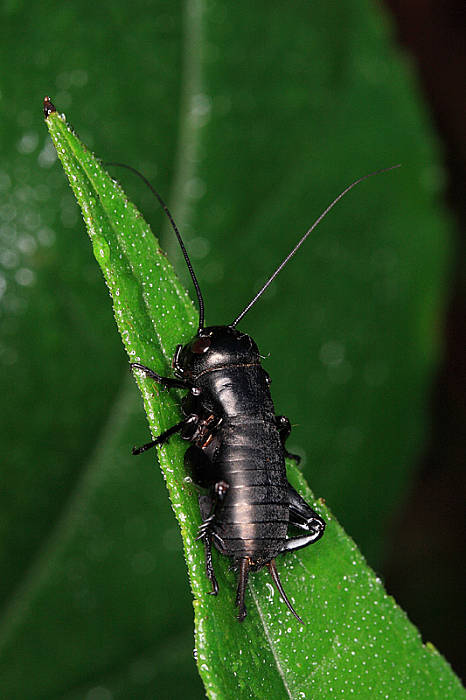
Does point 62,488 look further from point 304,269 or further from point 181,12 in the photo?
point 181,12

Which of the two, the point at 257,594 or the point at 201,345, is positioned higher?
the point at 201,345

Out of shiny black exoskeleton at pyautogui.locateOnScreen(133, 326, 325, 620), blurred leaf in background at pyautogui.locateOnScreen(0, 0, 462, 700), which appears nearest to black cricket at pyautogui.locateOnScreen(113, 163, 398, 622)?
shiny black exoskeleton at pyautogui.locateOnScreen(133, 326, 325, 620)

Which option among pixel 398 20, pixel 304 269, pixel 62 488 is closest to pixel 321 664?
pixel 62 488

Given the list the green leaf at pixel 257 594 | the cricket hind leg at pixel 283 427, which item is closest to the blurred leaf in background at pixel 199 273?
the cricket hind leg at pixel 283 427

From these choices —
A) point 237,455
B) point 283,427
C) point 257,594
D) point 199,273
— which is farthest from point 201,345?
point 199,273

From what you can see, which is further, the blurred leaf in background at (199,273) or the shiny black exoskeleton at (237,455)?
the blurred leaf in background at (199,273)

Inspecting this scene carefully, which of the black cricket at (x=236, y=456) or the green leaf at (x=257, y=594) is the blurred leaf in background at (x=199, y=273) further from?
the green leaf at (x=257, y=594)

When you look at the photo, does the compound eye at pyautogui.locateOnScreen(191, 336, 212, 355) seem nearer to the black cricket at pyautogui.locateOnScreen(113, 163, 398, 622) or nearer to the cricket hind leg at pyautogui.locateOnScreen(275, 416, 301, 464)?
the black cricket at pyautogui.locateOnScreen(113, 163, 398, 622)

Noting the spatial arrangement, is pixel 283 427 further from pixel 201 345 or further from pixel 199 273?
pixel 199 273
